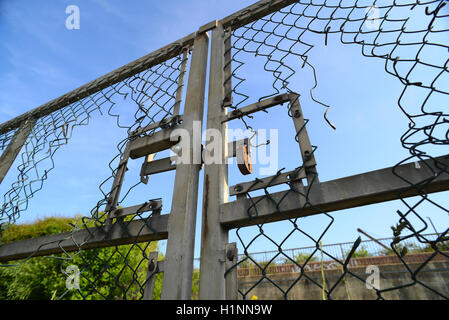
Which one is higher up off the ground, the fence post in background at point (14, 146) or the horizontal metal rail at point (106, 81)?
the horizontal metal rail at point (106, 81)

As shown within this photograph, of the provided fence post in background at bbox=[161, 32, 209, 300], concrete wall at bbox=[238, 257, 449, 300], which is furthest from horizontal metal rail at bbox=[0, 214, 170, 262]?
concrete wall at bbox=[238, 257, 449, 300]

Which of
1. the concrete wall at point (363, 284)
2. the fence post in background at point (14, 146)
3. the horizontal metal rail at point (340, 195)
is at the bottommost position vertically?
the horizontal metal rail at point (340, 195)

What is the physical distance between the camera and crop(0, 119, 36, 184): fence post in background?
A: 133 cm

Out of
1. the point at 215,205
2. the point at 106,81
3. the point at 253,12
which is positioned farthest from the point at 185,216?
the point at 106,81

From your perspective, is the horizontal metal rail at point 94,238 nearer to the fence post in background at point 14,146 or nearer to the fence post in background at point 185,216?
the fence post in background at point 185,216

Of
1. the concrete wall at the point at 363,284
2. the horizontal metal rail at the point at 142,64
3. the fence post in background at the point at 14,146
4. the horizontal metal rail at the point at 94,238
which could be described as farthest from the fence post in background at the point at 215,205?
the concrete wall at the point at 363,284

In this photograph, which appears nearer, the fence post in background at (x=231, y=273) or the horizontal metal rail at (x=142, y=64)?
the fence post in background at (x=231, y=273)

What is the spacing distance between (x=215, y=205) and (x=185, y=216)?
0.08 metres

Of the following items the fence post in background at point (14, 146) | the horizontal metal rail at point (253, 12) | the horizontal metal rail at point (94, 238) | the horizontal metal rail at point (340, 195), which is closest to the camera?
the horizontal metal rail at point (340, 195)

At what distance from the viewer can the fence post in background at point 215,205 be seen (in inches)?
21.4

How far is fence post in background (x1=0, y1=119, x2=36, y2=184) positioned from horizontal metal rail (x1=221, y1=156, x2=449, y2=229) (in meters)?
1.42

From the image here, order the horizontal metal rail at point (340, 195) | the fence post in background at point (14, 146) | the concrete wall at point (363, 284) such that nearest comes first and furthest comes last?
the horizontal metal rail at point (340, 195) < the fence post in background at point (14, 146) < the concrete wall at point (363, 284)

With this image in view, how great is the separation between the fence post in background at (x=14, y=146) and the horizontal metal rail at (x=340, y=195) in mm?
1423
